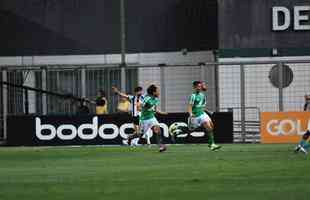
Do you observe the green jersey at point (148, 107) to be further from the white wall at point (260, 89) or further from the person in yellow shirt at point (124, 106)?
the white wall at point (260, 89)

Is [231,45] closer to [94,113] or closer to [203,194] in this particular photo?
[94,113]

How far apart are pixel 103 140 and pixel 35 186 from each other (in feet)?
58.5

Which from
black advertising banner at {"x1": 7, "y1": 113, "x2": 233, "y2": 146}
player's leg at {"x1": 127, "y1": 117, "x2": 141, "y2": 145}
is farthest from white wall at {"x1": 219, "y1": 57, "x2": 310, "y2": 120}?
player's leg at {"x1": 127, "y1": 117, "x2": 141, "y2": 145}

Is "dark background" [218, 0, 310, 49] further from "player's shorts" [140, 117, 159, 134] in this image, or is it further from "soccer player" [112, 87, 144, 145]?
"player's shorts" [140, 117, 159, 134]

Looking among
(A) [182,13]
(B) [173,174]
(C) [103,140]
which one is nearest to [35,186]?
(B) [173,174]

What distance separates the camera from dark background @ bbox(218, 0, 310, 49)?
40156 millimetres

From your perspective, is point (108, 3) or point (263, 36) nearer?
point (263, 36)

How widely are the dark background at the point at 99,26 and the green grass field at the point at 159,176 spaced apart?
62.6 feet

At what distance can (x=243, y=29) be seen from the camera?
40.4 m

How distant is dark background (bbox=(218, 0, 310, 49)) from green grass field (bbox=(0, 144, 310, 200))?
15.6 meters

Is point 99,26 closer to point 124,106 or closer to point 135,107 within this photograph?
point 124,106

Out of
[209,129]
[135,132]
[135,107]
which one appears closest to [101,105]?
[135,107]

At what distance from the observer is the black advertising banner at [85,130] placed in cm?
3384

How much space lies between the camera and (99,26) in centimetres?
4406
